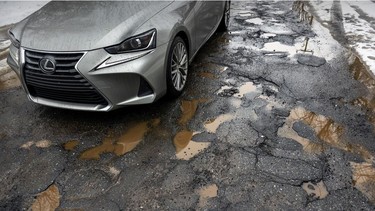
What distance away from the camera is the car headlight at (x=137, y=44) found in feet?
10.2

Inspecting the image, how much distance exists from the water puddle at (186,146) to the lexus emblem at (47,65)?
142 cm

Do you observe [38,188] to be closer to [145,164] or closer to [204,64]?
[145,164]

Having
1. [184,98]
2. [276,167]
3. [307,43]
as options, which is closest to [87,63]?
[184,98]

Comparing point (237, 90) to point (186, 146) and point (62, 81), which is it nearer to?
point (186, 146)

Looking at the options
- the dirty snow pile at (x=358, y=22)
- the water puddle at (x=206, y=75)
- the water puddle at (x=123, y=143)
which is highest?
the water puddle at (x=206, y=75)

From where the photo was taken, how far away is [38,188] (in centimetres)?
275

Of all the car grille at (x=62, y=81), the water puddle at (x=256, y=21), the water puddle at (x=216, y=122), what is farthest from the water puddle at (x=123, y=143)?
the water puddle at (x=256, y=21)

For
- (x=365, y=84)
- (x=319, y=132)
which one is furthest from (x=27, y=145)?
(x=365, y=84)

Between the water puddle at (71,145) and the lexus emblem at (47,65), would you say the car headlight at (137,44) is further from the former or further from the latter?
the water puddle at (71,145)

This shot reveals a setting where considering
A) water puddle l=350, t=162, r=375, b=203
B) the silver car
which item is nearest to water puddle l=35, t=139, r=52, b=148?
the silver car

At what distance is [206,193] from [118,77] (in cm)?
140

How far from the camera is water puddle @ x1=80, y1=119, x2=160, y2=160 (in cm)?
313

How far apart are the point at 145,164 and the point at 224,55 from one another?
109 inches

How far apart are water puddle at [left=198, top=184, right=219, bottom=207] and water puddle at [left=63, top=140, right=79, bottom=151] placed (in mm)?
1457
